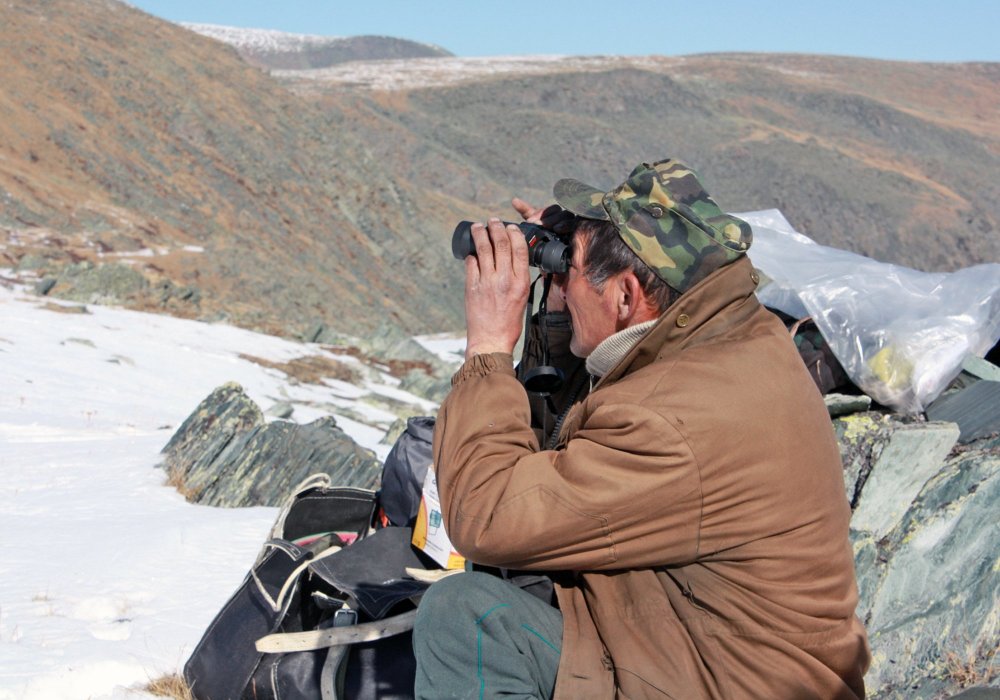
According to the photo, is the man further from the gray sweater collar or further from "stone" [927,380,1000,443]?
"stone" [927,380,1000,443]

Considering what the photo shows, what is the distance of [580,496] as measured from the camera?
167cm

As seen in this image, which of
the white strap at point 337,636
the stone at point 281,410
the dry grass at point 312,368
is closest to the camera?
the white strap at point 337,636

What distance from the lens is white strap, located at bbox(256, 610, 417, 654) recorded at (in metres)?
2.17

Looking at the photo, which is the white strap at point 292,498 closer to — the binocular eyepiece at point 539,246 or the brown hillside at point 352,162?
the binocular eyepiece at point 539,246

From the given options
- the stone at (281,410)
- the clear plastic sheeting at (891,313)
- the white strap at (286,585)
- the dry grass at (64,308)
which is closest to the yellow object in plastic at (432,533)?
the white strap at (286,585)

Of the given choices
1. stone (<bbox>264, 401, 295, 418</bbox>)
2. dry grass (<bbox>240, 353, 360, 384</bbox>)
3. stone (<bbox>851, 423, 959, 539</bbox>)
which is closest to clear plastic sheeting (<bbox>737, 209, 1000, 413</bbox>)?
stone (<bbox>851, 423, 959, 539</bbox>)

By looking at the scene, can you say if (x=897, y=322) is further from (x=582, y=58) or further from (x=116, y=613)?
(x=582, y=58)

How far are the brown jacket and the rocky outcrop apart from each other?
12.7 feet

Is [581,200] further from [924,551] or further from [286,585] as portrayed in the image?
[924,551]

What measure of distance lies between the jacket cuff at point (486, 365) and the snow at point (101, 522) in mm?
1457

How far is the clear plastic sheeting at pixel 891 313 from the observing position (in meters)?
3.35

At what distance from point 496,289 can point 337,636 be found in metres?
0.89

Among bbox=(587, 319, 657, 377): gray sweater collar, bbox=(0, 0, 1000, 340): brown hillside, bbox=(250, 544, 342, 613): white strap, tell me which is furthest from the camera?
bbox=(0, 0, 1000, 340): brown hillside

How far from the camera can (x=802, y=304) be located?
3.59 metres
